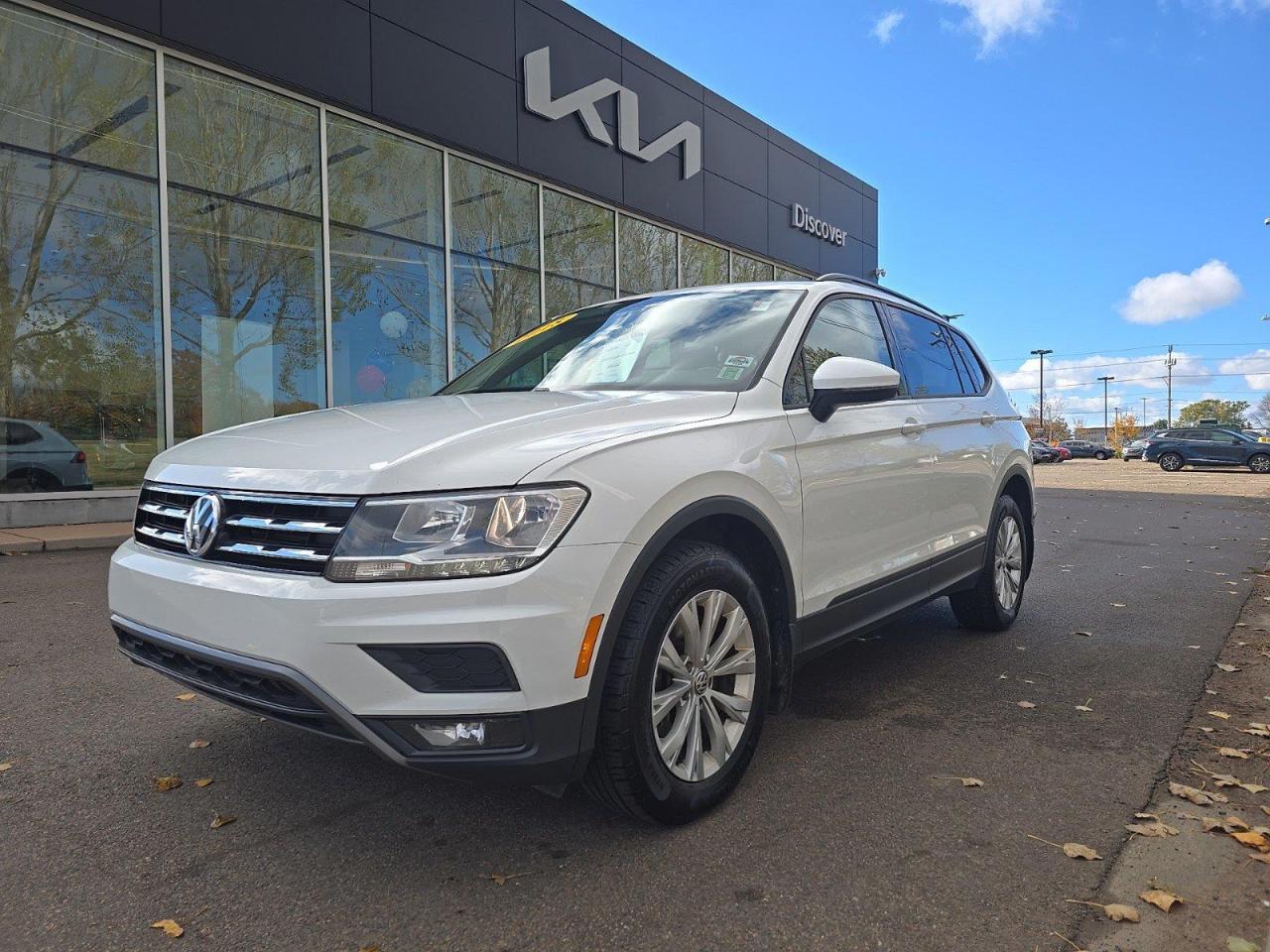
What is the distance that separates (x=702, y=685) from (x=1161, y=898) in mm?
1274

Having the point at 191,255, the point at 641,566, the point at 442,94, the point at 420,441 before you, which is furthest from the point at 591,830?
the point at 442,94

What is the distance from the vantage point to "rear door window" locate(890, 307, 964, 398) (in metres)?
4.23

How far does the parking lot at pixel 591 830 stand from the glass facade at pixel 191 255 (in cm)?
643

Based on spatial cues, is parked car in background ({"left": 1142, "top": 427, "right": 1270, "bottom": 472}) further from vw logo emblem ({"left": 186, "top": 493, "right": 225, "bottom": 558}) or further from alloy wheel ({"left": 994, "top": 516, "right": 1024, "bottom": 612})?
vw logo emblem ({"left": 186, "top": 493, "right": 225, "bottom": 558})

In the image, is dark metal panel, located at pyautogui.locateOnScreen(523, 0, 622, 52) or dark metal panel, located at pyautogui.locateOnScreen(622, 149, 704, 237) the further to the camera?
dark metal panel, located at pyautogui.locateOnScreen(622, 149, 704, 237)

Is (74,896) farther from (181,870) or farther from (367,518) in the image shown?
(367,518)

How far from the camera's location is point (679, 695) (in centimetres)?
253

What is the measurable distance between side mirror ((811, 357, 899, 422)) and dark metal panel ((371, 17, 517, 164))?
33.2ft

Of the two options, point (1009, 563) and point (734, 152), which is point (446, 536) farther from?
point (734, 152)

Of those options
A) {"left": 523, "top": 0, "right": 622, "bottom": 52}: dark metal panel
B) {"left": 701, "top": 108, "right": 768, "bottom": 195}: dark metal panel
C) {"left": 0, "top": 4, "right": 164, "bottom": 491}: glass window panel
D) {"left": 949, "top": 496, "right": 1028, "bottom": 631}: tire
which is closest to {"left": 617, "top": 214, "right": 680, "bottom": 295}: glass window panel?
{"left": 701, "top": 108, "right": 768, "bottom": 195}: dark metal panel

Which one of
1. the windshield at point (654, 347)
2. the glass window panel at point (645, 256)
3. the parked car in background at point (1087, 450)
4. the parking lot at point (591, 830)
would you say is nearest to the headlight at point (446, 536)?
the parking lot at point (591, 830)

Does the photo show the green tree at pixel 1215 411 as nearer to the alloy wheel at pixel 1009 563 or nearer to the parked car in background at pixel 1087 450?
the parked car in background at pixel 1087 450

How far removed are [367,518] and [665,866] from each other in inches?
48.2

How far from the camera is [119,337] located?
32.5 ft
